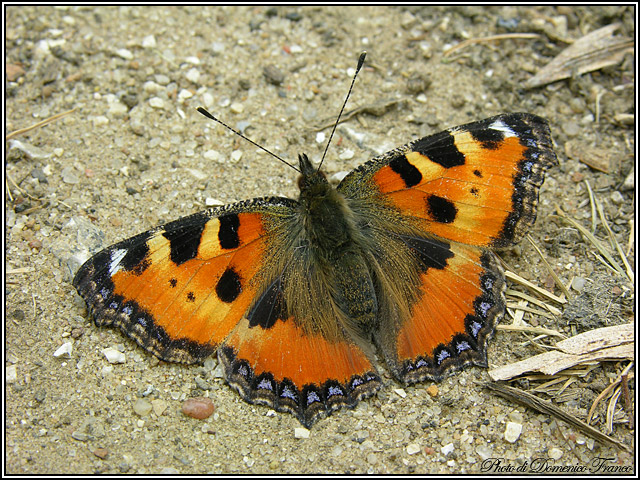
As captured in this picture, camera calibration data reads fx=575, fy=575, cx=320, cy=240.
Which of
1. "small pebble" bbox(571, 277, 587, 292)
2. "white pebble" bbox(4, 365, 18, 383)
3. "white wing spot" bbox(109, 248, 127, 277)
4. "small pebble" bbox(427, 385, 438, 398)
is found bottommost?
"white pebble" bbox(4, 365, 18, 383)

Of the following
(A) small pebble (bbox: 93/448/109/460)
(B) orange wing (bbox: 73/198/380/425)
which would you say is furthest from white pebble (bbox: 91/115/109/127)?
(A) small pebble (bbox: 93/448/109/460)

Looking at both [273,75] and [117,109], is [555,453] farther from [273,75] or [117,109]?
[117,109]

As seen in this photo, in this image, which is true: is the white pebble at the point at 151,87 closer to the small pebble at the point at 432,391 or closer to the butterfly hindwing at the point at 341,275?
the butterfly hindwing at the point at 341,275

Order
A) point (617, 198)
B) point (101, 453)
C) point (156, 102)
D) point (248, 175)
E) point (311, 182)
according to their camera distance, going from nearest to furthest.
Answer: point (101, 453), point (311, 182), point (617, 198), point (248, 175), point (156, 102)

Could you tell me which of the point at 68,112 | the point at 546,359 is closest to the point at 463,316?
the point at 546,359

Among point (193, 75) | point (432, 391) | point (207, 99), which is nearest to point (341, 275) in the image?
point (432, 391)

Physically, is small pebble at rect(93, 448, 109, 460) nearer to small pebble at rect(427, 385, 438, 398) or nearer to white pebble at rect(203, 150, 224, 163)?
small pebble at rect(427, 385, 438, 398)

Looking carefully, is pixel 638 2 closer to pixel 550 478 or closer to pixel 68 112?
pixel 550 478
